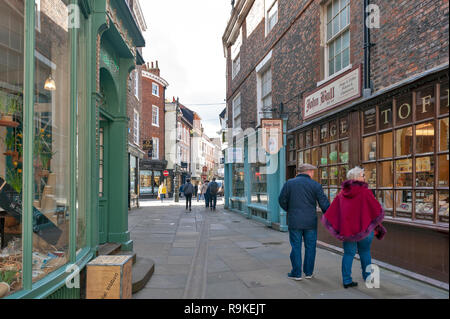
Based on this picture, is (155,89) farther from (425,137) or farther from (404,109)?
(425,137)

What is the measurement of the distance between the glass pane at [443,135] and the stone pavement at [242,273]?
1882 mm

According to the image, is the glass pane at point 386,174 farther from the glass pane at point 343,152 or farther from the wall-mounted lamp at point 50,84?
the wall-mounted lamp at point 50,84

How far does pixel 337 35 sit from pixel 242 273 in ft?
19.1

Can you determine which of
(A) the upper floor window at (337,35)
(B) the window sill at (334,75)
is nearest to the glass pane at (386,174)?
(B) the window sill at (334,75)

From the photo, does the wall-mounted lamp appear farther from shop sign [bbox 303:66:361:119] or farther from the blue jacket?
shop sign [bbox 303:66:361:119]

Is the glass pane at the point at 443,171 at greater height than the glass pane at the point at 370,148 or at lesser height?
lesser

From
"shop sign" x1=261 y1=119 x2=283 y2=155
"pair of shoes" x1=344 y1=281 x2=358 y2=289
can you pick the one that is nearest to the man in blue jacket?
"pair of shoes" x1=344 y1=281 x2=358 y2=289

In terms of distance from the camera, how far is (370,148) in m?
6.45

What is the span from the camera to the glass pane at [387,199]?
586 cm

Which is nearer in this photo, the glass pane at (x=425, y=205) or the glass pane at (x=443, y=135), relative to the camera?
the glass pane at (x=443, y=135)

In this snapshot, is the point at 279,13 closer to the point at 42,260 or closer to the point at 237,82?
the point at 237,82

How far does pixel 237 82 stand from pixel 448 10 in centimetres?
1342

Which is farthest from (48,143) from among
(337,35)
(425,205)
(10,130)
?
(337,35)

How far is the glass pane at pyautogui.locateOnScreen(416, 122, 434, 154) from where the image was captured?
16.2ft
